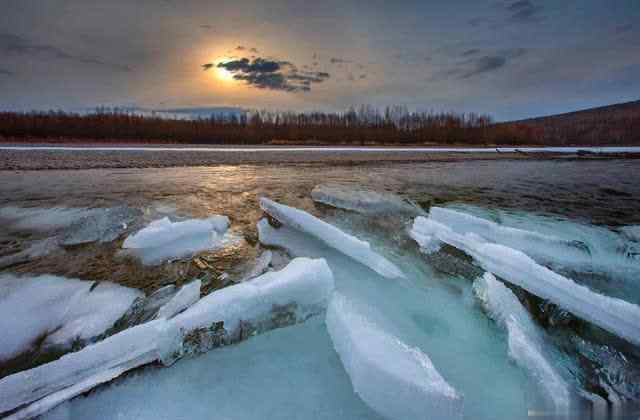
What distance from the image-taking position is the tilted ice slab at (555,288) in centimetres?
139

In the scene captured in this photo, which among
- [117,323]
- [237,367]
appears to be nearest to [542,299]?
[237,367]

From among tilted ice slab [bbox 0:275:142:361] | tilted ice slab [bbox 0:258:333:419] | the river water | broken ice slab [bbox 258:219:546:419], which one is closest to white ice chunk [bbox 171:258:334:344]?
tilted ice slab [bbox 0:258:333:419]

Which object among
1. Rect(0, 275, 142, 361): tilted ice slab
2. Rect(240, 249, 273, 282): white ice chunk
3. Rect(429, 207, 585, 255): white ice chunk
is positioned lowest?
Rect(0, 275, 142, 361): tilted ice slab

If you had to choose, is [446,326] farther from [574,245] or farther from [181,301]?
[574,245]

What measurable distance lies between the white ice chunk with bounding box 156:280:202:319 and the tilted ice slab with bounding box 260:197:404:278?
3.48 ft

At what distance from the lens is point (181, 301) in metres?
1.55

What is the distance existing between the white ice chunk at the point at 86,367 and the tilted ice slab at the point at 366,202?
2606 mm

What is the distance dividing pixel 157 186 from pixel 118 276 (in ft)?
11.7

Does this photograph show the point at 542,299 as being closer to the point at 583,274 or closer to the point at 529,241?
the point at 583,274

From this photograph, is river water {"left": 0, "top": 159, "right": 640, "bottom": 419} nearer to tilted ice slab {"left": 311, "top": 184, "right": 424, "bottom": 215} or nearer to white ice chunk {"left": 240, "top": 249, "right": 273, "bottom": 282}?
white ice chunk {"left": 240, "top": 249, "right": 273, "bottom": 282}

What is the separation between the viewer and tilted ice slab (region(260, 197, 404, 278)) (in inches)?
79.7

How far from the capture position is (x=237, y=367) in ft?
4.04

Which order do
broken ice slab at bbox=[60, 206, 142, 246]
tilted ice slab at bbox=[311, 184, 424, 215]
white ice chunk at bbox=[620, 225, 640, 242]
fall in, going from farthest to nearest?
1. tilted ice slab at bbox=[311, 184, 424, 215]
2. white ice chunk at bbox=[620, 225, 640, 242]
3. broken ice slab at bbox=[60, 206, 142, 246]

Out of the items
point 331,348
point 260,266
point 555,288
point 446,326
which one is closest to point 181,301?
point 260,266
